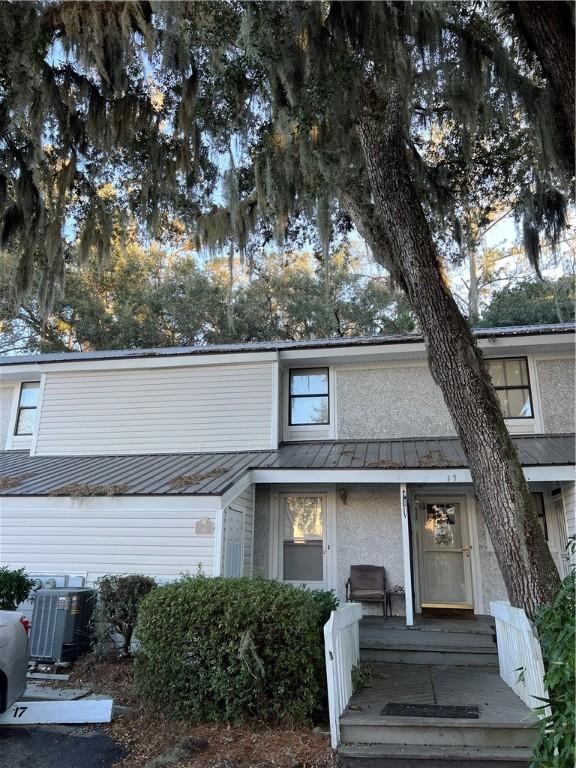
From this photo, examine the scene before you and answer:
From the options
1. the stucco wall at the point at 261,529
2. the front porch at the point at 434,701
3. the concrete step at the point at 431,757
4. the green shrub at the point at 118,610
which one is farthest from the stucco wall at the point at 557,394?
the green shrub at the point at 118,610

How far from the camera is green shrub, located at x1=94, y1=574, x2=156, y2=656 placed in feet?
22.3

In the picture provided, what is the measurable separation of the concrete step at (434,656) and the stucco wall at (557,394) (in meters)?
4.41

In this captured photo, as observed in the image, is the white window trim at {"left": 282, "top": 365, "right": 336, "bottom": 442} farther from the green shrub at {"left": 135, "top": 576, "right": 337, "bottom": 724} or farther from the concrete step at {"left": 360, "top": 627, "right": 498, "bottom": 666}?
the green shrub at {"left": 135, "top": 576, "right": 337, "bottom": 724}

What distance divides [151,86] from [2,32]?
7.64 feet

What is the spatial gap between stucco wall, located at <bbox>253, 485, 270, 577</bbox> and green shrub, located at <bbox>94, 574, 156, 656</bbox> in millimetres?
3052

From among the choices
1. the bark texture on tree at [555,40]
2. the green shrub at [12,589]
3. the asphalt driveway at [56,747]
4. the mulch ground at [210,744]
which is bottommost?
the asphalt driveway at [56,747]

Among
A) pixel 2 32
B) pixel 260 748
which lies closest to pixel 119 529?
pixel 260 748

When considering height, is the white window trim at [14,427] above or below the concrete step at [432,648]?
above

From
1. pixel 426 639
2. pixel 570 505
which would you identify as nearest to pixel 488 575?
pixel 570 505

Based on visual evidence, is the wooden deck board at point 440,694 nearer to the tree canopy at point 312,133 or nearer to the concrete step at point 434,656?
the concrete step at point 434,656

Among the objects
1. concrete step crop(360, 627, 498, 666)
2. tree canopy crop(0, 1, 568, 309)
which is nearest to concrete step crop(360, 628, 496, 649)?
concrete step crop(360, 627, 498, 666)

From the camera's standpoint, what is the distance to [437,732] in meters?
4.48

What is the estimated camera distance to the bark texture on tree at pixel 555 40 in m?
4.94

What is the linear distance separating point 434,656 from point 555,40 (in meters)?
7.25
